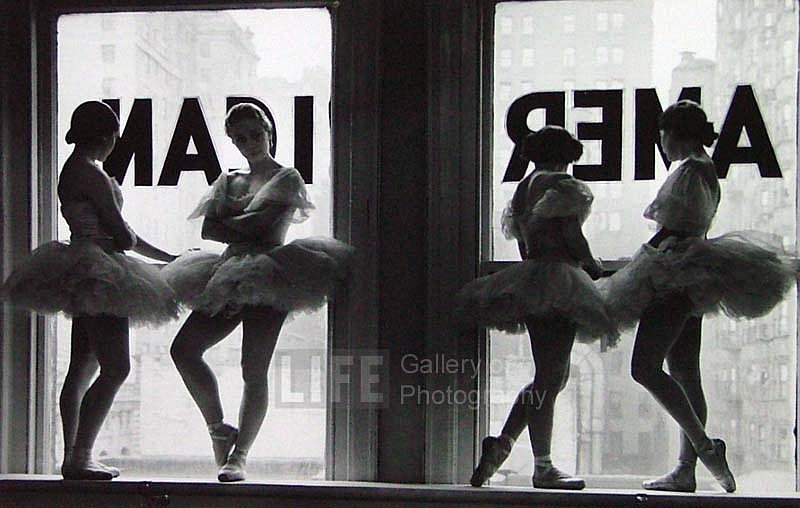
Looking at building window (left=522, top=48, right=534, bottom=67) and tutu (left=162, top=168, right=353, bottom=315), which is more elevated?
building window (left=522, top=48, right=534, bottom=67)

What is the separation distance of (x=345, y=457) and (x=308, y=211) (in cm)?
61

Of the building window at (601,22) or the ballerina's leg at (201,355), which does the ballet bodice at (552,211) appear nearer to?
the building window at (601,22)

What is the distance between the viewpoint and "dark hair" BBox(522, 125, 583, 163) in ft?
7.57

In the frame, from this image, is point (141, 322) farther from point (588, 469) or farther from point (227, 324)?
point (588, 469)

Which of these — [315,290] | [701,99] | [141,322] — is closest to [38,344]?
[141,322]

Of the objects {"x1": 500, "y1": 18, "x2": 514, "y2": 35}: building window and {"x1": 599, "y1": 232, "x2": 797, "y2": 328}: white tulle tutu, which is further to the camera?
{"x1": 500, "y1": 18, "x2": 514, "y2": 35}: building window

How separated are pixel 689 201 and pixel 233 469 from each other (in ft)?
4.00

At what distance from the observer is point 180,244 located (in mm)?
2531

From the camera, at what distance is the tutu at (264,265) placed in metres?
2.31

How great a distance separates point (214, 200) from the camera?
94.3 inches

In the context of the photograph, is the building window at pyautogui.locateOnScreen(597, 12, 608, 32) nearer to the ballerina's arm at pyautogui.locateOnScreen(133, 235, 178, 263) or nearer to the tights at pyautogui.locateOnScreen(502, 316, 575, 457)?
the tights at pyautogui.locateOnScreen(502, 316, 575, 457)

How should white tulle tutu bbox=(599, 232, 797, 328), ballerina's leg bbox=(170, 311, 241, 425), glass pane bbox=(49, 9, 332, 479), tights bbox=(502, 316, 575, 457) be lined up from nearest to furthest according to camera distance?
white tulle tutu bbox=(599, 232, 797, 328) → tights bbox=(502, 316, 575, 457) → ballerina's leg bbox=(170, 311, 241, 425) → glass pane bbox=(49, 9, 332, 479)

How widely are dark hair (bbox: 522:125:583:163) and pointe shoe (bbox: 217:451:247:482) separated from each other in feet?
3.26

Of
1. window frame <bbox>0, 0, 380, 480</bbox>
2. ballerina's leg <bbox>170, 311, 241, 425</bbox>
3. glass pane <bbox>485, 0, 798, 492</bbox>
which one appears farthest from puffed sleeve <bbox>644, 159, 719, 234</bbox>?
ballerina's leg <bbox>170, 311, 241, 425</bbox>
